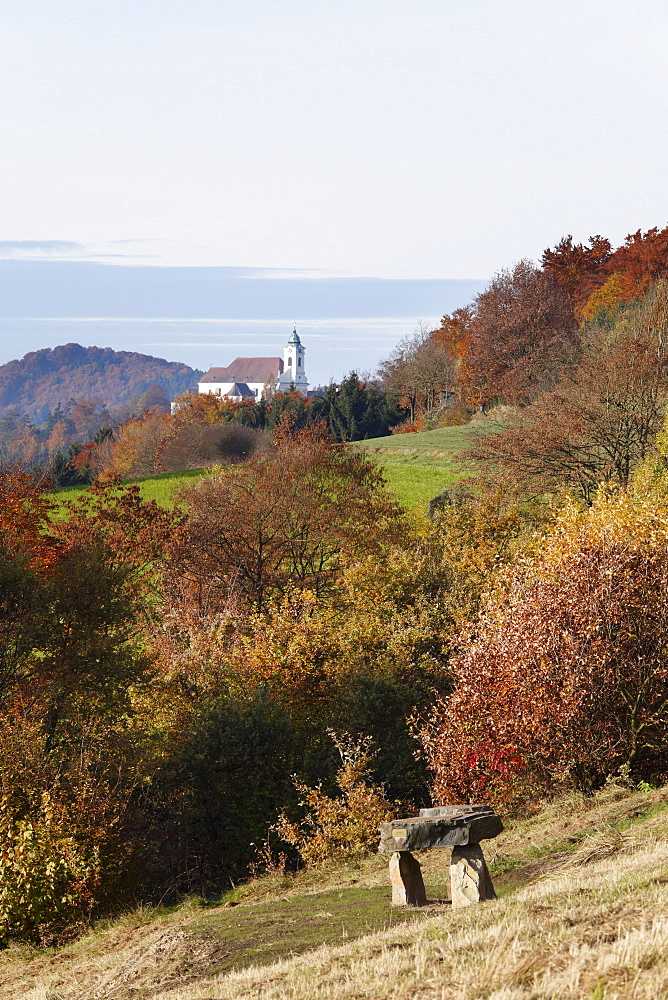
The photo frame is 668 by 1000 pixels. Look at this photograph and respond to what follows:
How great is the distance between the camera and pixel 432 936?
7.25 meters

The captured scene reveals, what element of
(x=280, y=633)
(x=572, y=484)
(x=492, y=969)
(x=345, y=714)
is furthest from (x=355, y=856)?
(x=572, y=484)

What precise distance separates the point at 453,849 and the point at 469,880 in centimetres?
44

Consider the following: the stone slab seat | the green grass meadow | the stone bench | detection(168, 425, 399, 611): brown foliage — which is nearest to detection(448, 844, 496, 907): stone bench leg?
the stone bench

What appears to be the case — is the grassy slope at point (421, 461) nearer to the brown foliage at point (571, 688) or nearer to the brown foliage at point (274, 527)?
the brown foliage at point (274, 527)

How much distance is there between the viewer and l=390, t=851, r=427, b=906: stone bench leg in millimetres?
9984

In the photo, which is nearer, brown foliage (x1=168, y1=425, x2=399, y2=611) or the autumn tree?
brown foliage (x1=168, y1=425, x2=399, y2=611)

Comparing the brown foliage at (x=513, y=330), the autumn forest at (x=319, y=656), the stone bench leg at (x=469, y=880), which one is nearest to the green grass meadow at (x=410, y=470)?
the brown foliage at (x=513, y=330)

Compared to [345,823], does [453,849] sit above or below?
above

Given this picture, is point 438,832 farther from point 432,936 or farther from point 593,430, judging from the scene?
point 593,430

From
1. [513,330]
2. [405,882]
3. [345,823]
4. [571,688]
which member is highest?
[513,330]

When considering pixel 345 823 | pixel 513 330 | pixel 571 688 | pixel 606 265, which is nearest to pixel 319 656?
pixel 345 823

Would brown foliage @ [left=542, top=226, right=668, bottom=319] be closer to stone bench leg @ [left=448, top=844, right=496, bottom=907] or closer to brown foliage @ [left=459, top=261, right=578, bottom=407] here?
brown foliage @ [left=459, top=261, right=578, bottom=407]

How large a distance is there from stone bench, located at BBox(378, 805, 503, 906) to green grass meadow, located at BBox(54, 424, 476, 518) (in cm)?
2720

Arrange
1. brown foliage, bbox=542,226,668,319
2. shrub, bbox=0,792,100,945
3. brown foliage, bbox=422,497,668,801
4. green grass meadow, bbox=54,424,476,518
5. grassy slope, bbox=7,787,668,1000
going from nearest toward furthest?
grassy slope, bbox=7,787,668,1000
shrub, bbox=0,792,100,945
brown foliage, bbox=422,497,668,801
green grass meadow, bbox=54,424,476,518
brown foliage, bbox=542,226,668,319
